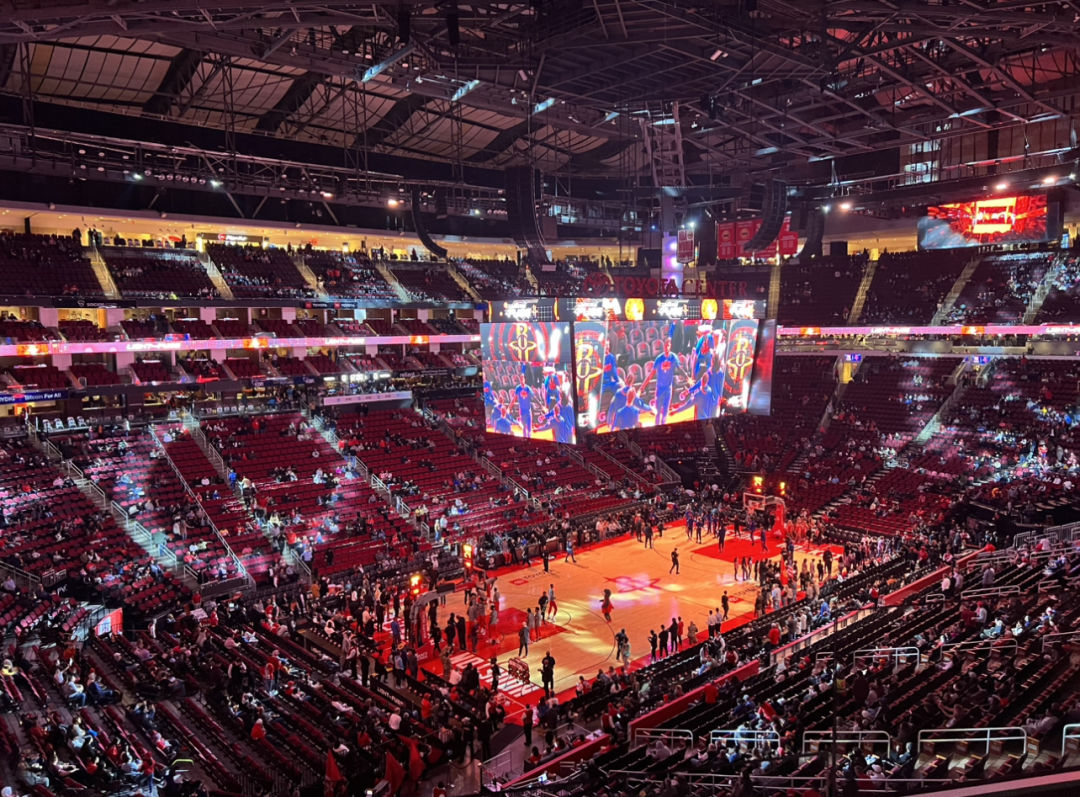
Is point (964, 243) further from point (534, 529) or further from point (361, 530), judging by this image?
point (361, 530)

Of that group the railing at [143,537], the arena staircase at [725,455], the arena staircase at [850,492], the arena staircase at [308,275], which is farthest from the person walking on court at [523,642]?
the arena staircase at [308,275]

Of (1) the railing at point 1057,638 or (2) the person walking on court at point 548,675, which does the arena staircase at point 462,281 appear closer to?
(2) the person walking on court at point 548,675

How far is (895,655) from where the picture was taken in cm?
1529

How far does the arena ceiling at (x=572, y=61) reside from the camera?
15.7m

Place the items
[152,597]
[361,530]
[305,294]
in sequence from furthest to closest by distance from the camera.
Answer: [305,294], [361,530], [152,597]

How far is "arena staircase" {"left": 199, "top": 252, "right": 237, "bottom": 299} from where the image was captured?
33.8m

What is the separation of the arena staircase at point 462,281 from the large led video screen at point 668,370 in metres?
19.7

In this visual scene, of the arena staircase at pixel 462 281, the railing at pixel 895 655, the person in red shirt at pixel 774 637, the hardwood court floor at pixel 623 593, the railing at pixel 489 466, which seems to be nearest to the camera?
the railing at pixel 895 655

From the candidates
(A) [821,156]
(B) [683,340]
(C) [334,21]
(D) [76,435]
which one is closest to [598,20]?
(C) [334,21]

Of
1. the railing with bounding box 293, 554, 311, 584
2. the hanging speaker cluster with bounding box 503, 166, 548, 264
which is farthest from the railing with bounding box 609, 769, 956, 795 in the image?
the railing with bounding box 293, 554, 311, 584

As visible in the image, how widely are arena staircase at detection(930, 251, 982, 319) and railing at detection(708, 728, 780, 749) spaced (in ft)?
102

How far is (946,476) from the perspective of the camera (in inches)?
1215

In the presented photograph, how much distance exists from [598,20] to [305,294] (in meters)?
23.5

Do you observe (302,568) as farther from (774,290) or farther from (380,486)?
(774,290)
